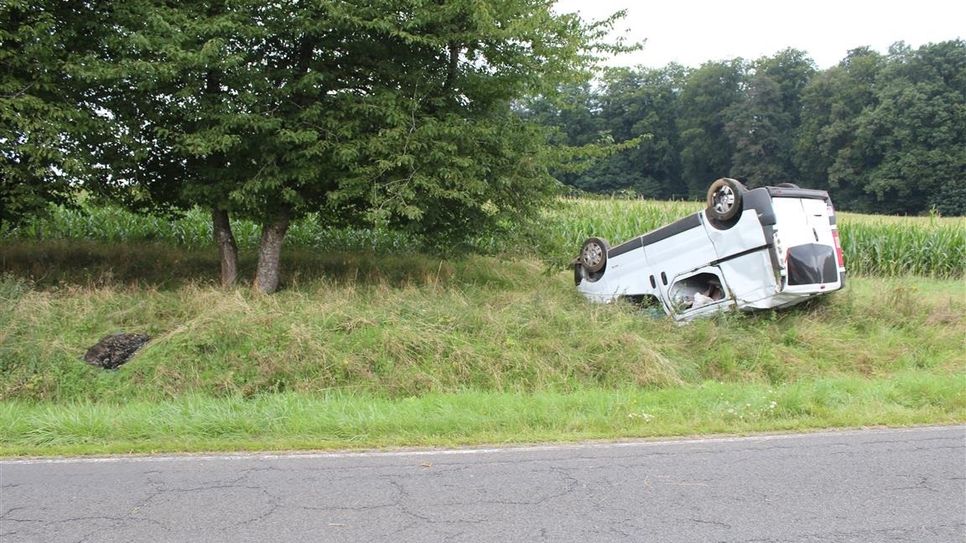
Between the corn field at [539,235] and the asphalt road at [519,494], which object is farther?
the corn field at [539,235]

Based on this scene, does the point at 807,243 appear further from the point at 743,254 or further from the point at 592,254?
the point at 592,254

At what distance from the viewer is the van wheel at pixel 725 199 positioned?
9422mm

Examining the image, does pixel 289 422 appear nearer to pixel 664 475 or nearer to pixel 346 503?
pixel 346 503

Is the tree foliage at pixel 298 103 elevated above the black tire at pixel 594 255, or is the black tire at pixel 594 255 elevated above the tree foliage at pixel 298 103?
the tree foliage at pixel 298 103

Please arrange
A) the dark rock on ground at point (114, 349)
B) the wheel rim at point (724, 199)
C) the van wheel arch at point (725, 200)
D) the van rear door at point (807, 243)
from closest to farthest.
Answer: the dark rock on ground at point (114, 349) < the van rear door at point (807, 243) < the van wheel arch at point (725, 200) < the wheel rim at point (724, 199)

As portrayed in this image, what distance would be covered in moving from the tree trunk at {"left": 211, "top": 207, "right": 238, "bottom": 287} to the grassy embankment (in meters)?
0.40

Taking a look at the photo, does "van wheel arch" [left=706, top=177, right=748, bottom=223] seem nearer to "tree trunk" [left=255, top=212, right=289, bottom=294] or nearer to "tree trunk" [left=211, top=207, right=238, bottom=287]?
"tree trunk" [left=255, top=212, right=289, bottom=294]

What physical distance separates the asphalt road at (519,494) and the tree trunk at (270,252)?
20.3 ft

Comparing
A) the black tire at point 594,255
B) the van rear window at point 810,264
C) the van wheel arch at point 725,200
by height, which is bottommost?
the van rear window at point 810,264

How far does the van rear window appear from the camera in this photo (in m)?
9.13

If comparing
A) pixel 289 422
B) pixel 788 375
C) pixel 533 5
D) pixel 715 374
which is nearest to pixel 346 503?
pixel 289 422

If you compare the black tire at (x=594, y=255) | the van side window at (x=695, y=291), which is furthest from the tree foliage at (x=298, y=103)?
the van side window at (x=695, y=291)

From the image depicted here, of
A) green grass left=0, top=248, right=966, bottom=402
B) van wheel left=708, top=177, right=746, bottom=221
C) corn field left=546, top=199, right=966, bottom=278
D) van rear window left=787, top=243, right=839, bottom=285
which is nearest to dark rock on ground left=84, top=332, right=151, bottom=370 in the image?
green grass left=0, top=248, right=966, bottom=402

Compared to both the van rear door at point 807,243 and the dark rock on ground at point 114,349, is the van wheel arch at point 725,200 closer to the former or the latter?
the van rear door at point 807,243
